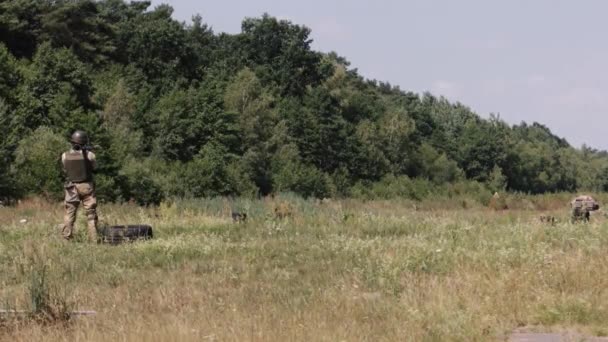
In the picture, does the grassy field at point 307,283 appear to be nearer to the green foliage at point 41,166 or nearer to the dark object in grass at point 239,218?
the dark object in grass at point 239,218

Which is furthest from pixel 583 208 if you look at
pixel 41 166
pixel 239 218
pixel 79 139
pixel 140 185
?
pixel 140 185

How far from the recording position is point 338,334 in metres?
6.27

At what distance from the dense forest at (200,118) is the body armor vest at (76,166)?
2114cm

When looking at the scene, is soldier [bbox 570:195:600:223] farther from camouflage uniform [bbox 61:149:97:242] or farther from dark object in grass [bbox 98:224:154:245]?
camouflage uniform [bbox 61:149:97:242]

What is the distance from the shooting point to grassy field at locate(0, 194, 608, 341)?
6629 mm

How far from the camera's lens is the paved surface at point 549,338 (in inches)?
251

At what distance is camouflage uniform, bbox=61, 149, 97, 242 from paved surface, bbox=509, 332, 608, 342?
29.4 ft

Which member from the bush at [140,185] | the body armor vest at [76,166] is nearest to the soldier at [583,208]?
the body armor vest at [76,166]

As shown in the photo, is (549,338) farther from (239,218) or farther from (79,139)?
(239,218)

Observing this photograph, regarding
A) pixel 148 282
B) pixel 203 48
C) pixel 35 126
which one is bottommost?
pixel 148 282

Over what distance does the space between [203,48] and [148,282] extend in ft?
277

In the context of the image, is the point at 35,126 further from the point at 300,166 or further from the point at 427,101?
the point at 427,101

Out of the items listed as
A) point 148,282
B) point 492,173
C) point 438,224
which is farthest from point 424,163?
point 148,282

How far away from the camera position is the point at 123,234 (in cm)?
1351
